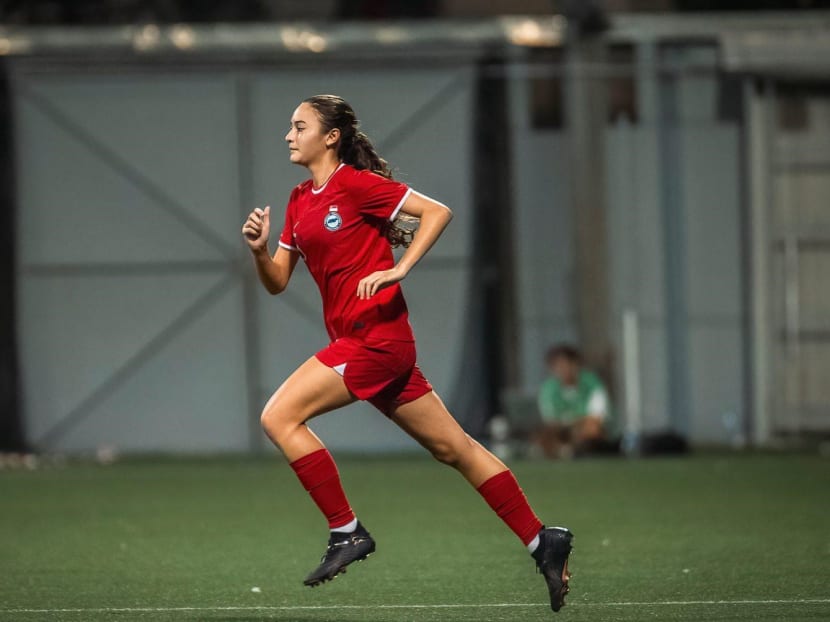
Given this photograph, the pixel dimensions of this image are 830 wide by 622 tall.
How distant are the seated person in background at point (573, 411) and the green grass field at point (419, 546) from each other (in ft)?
3.42

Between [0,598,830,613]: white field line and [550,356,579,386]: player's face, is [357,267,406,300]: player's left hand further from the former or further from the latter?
[550,356,579,386]: player's face

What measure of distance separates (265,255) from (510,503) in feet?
4.50

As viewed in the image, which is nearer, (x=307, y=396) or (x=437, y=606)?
(x=307, y=396)

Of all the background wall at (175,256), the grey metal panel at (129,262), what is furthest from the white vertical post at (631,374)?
the grey metal panel at (129,262)

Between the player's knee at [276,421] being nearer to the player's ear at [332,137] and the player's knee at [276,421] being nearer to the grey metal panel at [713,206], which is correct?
the player's ear at [332,137]

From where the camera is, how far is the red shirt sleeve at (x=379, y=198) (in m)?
6.54

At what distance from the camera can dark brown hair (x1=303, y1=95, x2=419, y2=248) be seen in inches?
263

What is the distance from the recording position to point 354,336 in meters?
6.49

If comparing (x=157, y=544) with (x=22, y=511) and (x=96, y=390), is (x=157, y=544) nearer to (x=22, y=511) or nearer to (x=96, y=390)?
(x=22, y=511)

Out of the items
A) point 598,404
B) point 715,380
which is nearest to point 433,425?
point 598,404

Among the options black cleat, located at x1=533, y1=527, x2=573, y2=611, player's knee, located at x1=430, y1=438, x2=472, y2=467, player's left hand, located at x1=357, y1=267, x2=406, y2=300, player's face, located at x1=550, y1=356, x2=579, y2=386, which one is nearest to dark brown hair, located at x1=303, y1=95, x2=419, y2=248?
player's left hand, located at x1=357, y1=267, x2=406, y2=300

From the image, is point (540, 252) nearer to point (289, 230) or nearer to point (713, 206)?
point (713, 206)

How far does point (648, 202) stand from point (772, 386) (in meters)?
2.40

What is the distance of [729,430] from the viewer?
18188mm
